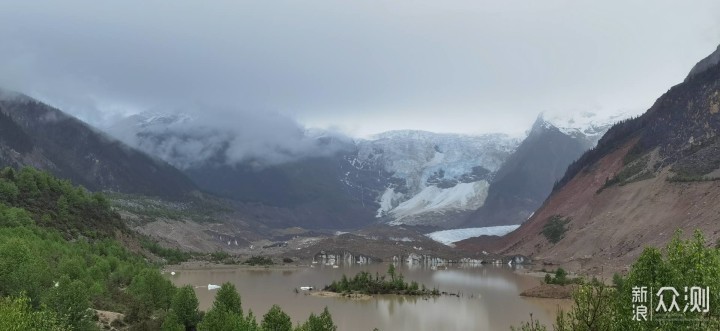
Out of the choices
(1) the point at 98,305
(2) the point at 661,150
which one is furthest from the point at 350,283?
(2) the point at 661,150

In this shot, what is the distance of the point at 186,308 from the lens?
Answer: 45.6 metres

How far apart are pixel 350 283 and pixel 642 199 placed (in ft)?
235

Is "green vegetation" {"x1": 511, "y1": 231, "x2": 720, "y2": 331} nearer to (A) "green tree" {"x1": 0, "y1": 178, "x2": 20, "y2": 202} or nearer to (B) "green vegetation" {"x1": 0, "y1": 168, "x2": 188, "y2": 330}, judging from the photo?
(B) "green vegetation" {"x1": 0, "y1": 168, "x2": 188, "y2": 330}

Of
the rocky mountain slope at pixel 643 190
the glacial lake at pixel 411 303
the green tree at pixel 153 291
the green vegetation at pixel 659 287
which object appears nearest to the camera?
the green vegetation at pixel 659 287

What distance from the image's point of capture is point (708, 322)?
1717 centimetres

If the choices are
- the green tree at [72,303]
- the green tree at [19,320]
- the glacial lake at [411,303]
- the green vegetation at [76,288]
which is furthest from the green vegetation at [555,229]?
the green tree at [19,320]

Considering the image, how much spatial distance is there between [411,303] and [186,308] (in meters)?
38.8

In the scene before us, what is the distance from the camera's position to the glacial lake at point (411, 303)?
6154 centimetres

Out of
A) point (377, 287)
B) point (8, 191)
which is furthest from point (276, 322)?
point (8, 191)

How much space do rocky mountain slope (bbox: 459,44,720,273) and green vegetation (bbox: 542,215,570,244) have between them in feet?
1.89

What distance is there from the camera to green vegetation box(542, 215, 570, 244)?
491 ft

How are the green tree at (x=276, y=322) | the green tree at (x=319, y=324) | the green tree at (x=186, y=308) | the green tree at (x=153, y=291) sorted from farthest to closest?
the green tree at (x=153, y=291), the green tree at (x=186, y=308), the green tree at (x=276, y=322), the green tree at (x=319, y=324)

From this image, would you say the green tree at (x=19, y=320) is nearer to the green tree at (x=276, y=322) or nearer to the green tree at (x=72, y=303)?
the green tree at (x=276, y=322)

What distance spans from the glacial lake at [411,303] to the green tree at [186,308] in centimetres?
1398
